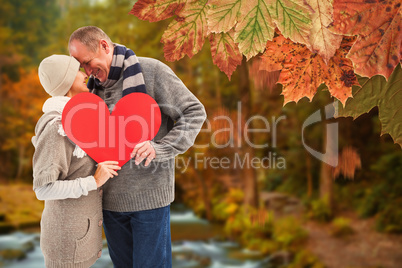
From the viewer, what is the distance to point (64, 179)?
802 millimetres

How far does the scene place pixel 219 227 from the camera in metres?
5.11

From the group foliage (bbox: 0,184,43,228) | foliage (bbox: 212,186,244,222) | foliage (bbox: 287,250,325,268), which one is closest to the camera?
foliage (bbox: 287,250,325,268)

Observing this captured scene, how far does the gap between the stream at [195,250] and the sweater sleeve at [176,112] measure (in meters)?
3.71

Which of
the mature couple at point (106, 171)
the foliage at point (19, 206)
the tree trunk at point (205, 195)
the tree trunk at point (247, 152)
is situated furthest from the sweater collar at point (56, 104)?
the foliage at point (19, 206)

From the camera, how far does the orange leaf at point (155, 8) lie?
1.39 feet

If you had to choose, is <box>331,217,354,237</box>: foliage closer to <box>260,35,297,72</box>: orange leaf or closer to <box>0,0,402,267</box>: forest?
<box>0,0,402,267</box>: forest

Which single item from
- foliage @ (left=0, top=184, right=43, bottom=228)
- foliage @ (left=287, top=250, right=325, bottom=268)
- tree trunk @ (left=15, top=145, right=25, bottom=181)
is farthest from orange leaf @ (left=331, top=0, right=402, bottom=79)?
tree trunk @ (left=15, top=145, right=25, bottom=181)

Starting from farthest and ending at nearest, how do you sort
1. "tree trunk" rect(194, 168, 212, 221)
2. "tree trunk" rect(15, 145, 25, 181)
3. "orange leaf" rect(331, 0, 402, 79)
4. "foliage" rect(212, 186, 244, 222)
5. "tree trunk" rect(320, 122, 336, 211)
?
"tree trunk" rect(15, 145, 25, 181)
"tree trunk" rect(194, 168, 212, 221)
"foliage" rect(212, 186, 244, 222)
"tree trunk" rect(320, 122, 336, 211)
"orange leaf" rect(331, 0, 402, 79)

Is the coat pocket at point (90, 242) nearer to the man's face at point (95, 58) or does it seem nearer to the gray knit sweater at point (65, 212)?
the gray knit sweater at point (65, 212)

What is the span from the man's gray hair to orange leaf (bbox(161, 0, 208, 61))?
38 centimetres

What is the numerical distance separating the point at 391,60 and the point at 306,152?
4.51 meters

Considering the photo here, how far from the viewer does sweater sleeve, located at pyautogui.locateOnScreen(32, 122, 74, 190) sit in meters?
0.76

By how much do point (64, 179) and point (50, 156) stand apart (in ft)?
0.22

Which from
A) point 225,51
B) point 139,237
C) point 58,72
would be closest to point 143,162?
point 139,237
